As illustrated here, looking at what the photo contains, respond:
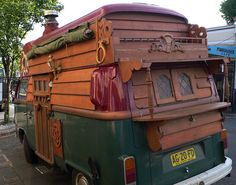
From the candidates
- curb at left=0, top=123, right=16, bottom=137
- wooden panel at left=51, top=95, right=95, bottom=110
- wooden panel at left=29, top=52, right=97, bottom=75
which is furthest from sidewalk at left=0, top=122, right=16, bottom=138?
wooden panel at left=51, top=95, right=95, bottom=110

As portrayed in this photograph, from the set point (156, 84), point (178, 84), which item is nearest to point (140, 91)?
point (156, 84)

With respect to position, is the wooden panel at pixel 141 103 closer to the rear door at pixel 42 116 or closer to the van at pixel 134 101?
the van at pixel 134 101

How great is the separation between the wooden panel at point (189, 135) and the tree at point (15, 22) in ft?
28.6

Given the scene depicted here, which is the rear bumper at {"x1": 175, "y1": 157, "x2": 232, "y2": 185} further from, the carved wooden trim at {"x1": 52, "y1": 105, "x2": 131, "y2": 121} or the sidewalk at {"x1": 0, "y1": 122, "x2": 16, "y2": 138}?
the sidewalk at {"x1": 0, "y1": 122, "x2": 16, "y2": 138}

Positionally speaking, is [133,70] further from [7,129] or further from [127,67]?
[7,129]

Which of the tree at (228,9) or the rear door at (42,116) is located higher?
the tree at (228,9)

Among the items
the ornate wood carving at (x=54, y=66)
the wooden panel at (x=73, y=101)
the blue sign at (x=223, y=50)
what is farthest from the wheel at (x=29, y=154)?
the blue sign at (x=223, y=50)

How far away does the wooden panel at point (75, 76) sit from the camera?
3.99 m

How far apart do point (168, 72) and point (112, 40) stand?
0.88 metres

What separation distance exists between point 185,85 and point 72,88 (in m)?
1.45

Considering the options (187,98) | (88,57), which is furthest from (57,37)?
(187,98)

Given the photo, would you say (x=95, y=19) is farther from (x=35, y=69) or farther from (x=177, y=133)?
(x=35, y=69)

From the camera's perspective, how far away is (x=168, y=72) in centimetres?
405

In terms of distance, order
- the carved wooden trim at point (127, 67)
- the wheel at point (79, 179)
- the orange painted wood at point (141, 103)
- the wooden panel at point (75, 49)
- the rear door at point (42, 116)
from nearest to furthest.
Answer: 1. the carved wooden trim at point (127, 67)
2. the orange painted wood at point (141, 103)
3. the wooden panel at point (75, 49)
4. the wheel at point (79, 179)
5. the rear door at point (42, 116)
